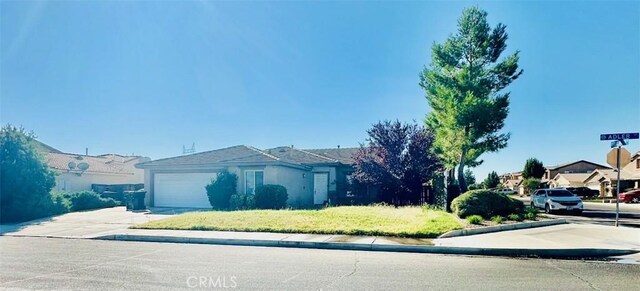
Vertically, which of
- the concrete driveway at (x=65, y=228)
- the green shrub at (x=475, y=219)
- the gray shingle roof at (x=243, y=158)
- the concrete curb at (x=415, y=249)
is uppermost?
the gray shingle roof at (x=243, y=158)

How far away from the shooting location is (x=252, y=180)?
2252cm

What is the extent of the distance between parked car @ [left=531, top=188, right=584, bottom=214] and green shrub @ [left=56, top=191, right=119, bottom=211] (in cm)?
2647

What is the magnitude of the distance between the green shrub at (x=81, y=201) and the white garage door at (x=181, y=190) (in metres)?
3.28

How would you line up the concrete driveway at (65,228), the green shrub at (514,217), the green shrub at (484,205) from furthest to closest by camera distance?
1. the green shrub at (484,205)
2. the green shrub at (514,217)
3. the concrete driveway at (65,228)

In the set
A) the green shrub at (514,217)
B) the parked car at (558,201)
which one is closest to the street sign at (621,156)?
the green shrub at (514,217)

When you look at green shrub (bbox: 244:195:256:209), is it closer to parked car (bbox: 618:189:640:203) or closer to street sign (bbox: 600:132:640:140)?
street sign (bbox: 600:132:640:140)

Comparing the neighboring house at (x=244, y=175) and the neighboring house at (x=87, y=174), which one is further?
the neighboring house at (x=87, y=174)

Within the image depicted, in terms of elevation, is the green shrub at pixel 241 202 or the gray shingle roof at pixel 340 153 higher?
the gray shingle roof at pixel 340 153

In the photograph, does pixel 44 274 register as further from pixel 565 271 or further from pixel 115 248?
pixel 565 271

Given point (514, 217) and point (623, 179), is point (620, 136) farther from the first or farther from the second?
point (623, 179)

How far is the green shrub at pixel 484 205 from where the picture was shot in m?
14.4

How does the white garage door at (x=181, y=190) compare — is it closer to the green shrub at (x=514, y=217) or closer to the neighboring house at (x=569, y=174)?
the green shrub at (x=514, y=217)

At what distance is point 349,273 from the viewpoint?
22.8 feet

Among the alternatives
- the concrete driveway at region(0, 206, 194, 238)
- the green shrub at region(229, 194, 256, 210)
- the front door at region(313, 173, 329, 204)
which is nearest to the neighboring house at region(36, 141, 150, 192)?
the concrete driveway at region(0, 206, 194, 238)
